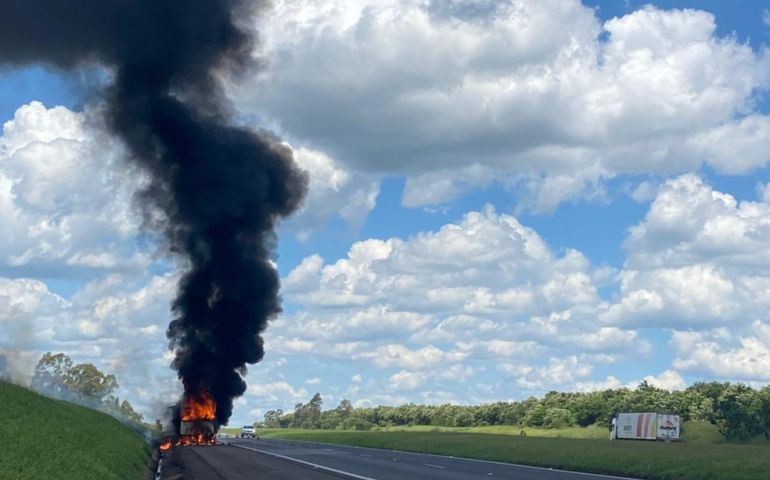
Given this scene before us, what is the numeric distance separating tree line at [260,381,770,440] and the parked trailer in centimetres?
412

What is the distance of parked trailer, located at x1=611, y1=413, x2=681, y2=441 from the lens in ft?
265

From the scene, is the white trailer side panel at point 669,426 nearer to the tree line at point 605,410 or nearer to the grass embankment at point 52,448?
the tree line at point 605,410

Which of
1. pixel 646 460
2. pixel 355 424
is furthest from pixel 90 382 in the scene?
pixel 646 460

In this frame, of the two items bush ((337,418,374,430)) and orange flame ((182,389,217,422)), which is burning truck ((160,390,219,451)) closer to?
orange flame ((182,389,217,422))

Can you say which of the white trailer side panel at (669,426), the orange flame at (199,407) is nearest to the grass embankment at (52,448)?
the orange flame at (199,407)

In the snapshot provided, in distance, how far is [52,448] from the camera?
922 inches

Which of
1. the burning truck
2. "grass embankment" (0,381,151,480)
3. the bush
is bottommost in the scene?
the bush

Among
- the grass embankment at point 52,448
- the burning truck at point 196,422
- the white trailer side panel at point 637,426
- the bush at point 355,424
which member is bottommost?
the bush at point 355,424

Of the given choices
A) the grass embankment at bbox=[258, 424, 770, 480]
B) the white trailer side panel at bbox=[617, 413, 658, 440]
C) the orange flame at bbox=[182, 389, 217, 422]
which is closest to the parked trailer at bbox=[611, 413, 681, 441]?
the white trailer side panel at bbox=[617, 413, 658, 440]

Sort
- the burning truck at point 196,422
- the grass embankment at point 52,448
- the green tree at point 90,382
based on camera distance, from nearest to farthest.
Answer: the grass embankment at point 52,448 < the burning truck at point 196,422 < the green tree at point 90,382

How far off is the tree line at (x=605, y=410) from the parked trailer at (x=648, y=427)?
13.5 feet

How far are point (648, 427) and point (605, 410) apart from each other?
29171 mm

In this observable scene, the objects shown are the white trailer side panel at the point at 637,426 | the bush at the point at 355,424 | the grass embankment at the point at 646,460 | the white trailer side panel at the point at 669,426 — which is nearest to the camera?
the grass embankment at the point at 646,460

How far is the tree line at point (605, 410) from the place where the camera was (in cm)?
7869
